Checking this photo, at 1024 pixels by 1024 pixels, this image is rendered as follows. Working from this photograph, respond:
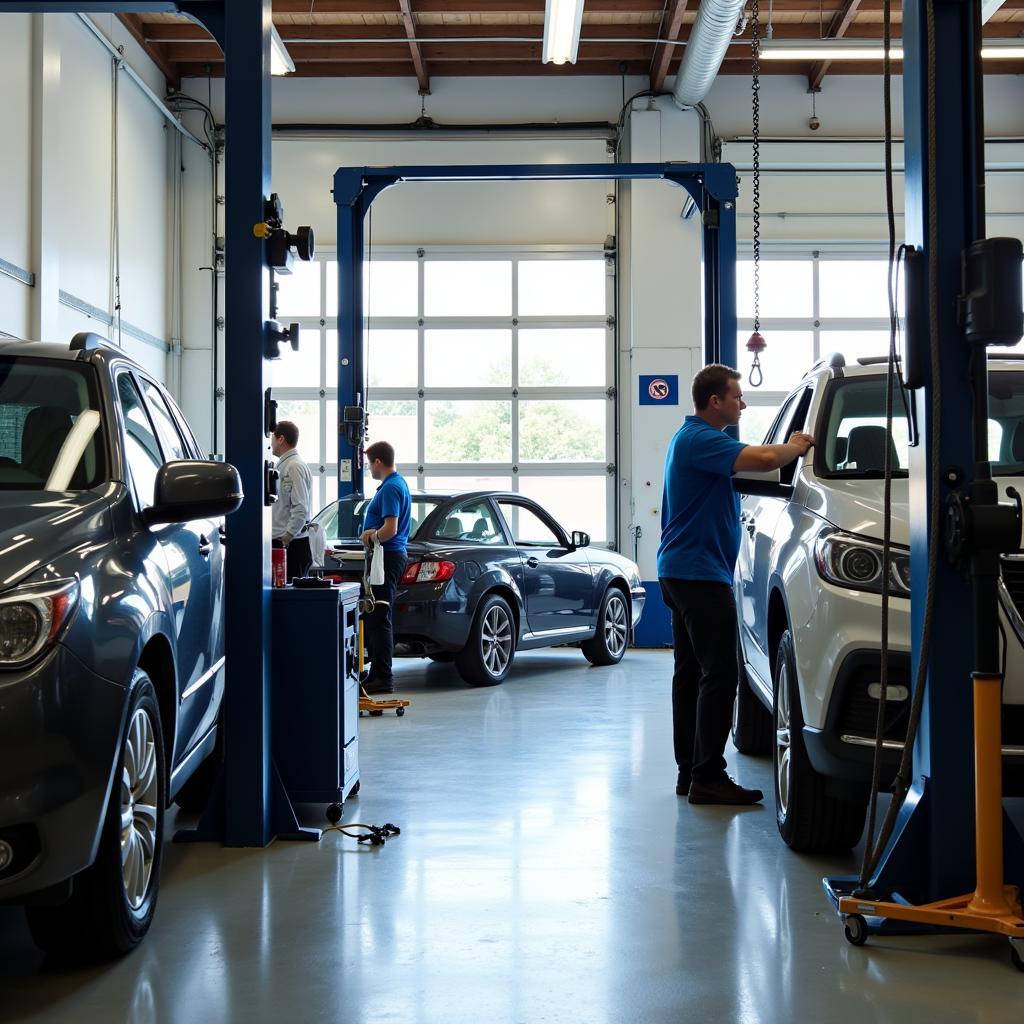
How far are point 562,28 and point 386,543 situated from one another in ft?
16.4

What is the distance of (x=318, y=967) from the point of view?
3354 millimetres

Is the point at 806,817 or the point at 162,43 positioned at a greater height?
the point at 162,43

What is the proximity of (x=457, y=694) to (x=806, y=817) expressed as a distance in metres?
4.92

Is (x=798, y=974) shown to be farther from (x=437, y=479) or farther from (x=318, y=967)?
(x=437, y=479)

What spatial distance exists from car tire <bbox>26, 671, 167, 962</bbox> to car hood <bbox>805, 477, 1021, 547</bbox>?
2.27 metres

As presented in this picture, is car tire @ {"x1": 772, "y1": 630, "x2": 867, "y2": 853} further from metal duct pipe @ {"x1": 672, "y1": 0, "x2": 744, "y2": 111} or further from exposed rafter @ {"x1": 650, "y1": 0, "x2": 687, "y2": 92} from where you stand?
exposed rafter @ {"x1": 650, "y1": 0, "x2": 687, "y2": 92}

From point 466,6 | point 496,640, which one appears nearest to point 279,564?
point 496,640

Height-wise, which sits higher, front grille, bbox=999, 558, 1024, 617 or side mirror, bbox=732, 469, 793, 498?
side mirror, bbox=732, 469, 793, 498

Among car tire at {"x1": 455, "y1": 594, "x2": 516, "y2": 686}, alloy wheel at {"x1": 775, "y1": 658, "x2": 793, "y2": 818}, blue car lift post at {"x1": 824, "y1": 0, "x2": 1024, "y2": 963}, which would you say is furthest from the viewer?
car tire at {"x1": 455, "y1": 594, "x2": 516, "y2": 686}

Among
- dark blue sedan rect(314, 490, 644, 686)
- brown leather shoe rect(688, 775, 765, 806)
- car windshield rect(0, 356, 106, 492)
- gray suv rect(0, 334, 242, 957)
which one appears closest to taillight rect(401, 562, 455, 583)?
dark blue sedan rect(314, 490, 644, 686)

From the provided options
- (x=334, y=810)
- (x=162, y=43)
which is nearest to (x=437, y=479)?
(x=162, y=43)

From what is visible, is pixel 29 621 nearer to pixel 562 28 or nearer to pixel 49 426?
pixel 49 426

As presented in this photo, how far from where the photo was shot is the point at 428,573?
9086mm

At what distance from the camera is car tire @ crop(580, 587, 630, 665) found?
11.2 meters
